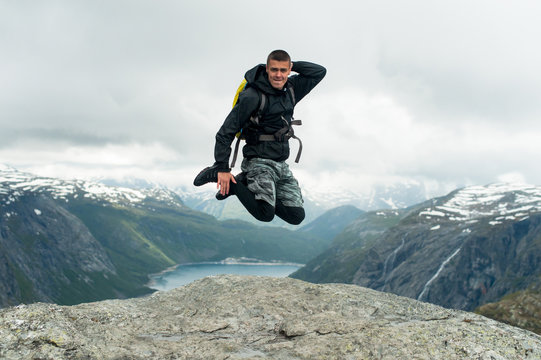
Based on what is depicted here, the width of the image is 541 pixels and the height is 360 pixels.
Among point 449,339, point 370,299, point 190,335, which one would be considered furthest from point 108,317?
point 449,339

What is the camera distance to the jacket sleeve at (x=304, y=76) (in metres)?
10.6

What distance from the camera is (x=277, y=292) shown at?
40.2ft

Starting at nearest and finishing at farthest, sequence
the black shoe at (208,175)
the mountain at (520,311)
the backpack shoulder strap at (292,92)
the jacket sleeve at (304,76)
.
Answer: the black shoe at (208,175)
the backpack shoulder strap at (292,92)
the jacket sleeve at (304,76)
the mountain at (520,311)

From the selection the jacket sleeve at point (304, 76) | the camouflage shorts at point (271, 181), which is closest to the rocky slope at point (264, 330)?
the camouflage shorts at point (271, 181)

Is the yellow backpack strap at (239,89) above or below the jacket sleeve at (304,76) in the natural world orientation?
below

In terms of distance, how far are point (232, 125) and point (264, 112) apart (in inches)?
39.1

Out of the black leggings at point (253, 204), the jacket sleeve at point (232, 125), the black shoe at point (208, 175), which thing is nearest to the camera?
the jacket sleeve at point (232, 125)

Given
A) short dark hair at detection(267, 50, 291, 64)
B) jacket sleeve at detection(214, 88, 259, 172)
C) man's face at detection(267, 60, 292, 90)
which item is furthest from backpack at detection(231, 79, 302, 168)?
short dark hair at detection(267, 50, 291, 64)

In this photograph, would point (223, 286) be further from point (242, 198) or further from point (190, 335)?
point (242, 198)

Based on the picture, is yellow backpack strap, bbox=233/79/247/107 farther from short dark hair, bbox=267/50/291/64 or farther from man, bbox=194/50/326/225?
short dark hair, bbox=267/50/291/64

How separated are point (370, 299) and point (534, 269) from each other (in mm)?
237787

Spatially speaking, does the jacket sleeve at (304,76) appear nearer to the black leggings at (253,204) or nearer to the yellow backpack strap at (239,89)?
the yellow backpack strap at (239,89)

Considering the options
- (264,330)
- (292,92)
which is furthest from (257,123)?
(264,330)

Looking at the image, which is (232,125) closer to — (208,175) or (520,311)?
(208,175)
